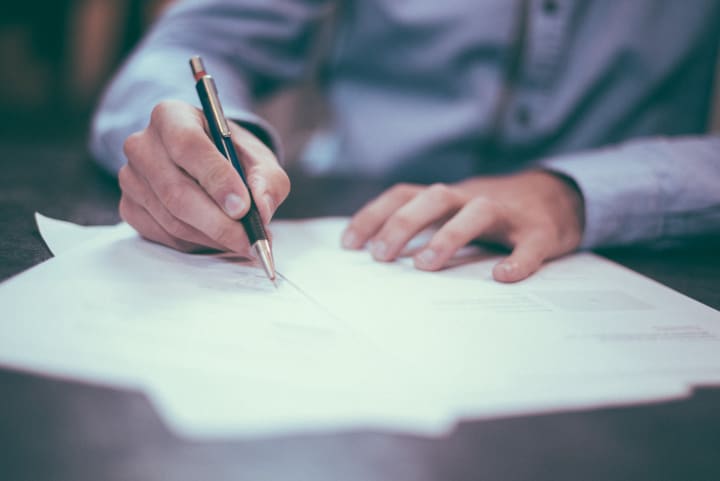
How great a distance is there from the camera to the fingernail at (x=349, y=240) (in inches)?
18.2

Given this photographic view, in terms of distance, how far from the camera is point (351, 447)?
201mm

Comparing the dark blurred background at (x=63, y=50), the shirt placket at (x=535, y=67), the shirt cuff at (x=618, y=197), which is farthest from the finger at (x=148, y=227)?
the dark blurred background at (x=63, y=50)

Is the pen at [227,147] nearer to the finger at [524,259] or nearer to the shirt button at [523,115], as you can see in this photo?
the finger at [524,259]

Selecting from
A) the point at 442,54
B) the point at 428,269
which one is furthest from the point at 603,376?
the point at 442,54

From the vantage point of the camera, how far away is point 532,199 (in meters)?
0.52

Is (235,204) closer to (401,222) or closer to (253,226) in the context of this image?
(253,226)

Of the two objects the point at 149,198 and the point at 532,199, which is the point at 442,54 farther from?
the point at 149,198

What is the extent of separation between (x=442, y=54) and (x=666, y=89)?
33 centimetres

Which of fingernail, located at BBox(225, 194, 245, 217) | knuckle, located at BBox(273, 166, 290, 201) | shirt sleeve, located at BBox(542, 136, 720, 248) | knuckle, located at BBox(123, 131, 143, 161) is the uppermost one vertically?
knuckle, located at BBox(123, 131, 143, 161)

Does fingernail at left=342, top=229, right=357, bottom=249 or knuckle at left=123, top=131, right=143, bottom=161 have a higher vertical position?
knuckle at left=123, top=131, right=143, bottom=161

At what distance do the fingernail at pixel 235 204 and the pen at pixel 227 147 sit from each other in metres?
0.01

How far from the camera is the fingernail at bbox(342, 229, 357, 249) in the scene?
0.46 meters

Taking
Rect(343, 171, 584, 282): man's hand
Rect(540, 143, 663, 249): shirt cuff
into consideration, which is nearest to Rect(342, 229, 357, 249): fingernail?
Rect(343, 171, 584, 282): man's hand

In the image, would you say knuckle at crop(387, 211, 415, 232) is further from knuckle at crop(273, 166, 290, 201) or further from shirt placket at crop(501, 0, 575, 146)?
shirt placket at crop(501, 0, 575, 146)
